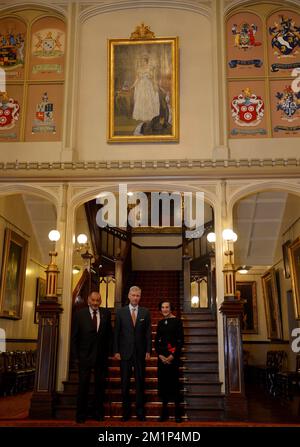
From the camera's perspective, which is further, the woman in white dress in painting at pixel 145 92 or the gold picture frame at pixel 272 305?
the gold picture frame at pixel 272 305

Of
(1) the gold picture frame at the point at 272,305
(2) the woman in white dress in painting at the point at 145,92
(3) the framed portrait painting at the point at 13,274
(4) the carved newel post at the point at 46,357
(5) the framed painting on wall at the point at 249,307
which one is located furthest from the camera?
(5) the framed painting on wall at the point at 249,307

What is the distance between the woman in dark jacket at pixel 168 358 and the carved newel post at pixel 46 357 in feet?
5.99

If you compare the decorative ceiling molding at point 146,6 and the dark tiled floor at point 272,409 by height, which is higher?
the decorative ceiling molding at point 146,6

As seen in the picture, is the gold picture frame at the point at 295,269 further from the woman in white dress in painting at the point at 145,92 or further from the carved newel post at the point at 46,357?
the carved newel post at the point at 46,357

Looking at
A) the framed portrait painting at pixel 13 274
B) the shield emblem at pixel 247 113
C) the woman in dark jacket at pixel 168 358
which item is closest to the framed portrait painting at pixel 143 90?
the shield emblem at pixel 247 113

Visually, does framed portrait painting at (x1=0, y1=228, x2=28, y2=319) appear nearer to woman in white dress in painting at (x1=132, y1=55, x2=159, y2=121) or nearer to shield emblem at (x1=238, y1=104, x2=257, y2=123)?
woman in white dress in painting at (x1=132, y1=55, x2=159, y2=121)

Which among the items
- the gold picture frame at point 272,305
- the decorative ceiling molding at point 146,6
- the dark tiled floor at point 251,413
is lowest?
the dark tiled floor at point 251,413

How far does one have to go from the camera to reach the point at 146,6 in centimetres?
985

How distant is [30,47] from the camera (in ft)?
32.2

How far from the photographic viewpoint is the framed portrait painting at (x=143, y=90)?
9.22 meters

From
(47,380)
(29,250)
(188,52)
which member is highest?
(188,52)
